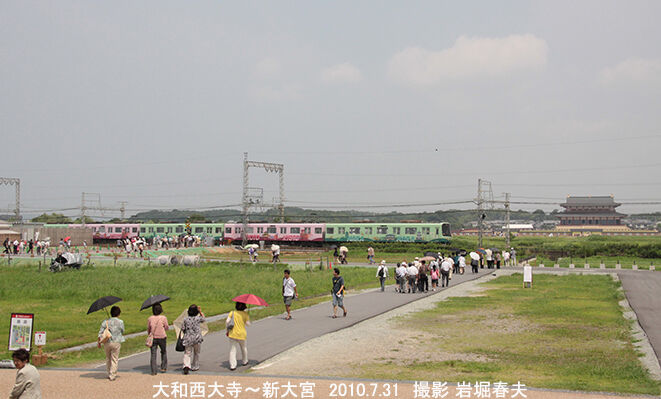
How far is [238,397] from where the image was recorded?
10188 mm

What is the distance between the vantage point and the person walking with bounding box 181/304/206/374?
12.1 meters

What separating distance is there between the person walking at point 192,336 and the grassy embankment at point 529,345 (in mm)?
3232

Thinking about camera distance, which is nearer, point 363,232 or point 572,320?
point 572,320

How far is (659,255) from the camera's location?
192 ft

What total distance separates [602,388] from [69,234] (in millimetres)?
70217

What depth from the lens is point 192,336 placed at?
1214 cm

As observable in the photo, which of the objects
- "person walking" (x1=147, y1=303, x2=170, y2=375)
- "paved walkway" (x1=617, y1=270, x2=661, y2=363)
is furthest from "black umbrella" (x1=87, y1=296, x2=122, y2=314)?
"paved walkway" (x1=617, y1=270, x2=661, y2=363)

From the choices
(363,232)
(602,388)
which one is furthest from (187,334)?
(363,232)

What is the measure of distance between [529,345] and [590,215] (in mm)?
124704

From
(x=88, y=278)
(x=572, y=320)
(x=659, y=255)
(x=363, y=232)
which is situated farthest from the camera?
(x=363, y=232)

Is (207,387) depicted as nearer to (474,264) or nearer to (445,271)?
(445,271)

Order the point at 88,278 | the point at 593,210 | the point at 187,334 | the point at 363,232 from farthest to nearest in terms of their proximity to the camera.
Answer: the point at 593,210 → the point at 363,232 → the point at 88,278 → the point at 187,334

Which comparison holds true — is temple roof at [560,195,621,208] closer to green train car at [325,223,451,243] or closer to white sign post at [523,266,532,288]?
green train car at [325,223,451,243]

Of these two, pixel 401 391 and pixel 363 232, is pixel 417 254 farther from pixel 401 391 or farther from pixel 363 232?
pixel 401 391
